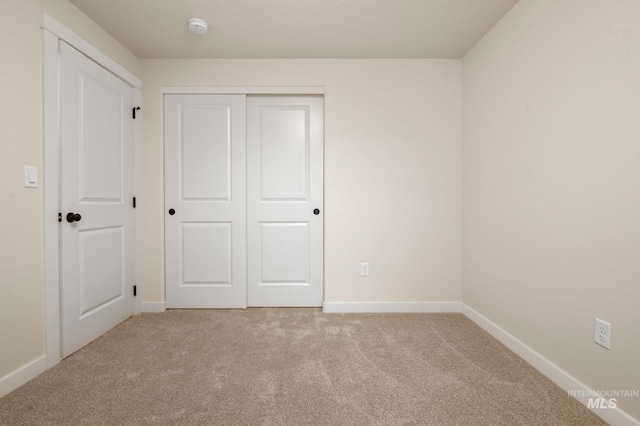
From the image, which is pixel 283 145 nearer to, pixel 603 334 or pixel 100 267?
pixel 100 267

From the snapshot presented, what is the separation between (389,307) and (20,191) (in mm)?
2841

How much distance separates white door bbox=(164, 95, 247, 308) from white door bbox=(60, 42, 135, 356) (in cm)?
35

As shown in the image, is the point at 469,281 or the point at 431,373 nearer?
the point at 431,373

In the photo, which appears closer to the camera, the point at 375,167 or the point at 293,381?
the point at 293,381

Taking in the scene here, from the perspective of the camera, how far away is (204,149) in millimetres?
2680

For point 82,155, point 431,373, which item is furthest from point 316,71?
point 431,373

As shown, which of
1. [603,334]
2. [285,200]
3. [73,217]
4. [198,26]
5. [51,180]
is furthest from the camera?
[285,200]

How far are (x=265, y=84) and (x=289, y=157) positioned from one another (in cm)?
73

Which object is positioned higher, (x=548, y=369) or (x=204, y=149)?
(x=204, y=149)

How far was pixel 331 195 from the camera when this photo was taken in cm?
267

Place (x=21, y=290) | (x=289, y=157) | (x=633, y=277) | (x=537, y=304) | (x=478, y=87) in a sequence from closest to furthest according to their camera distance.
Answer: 1. (x=633, y=277)
2. (x=21, y=290)
3. (x=537, y=304)
4. (x=478, y=87)
5. (x=289, y=157)

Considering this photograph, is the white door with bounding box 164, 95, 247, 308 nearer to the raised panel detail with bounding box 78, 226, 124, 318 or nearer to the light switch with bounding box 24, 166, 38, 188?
the raised panel detail with bounding box 78, 226, 124, 318

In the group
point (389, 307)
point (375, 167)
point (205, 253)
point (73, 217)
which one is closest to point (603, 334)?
point (389, 307)

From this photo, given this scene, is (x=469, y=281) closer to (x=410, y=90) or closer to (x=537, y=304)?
(x=537, y=304)
